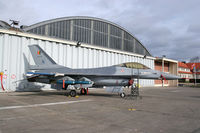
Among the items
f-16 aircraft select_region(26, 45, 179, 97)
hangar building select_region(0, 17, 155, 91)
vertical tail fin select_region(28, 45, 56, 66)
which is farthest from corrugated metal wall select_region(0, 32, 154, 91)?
f-16 aircraft select_region(26, 45, 179, 97)

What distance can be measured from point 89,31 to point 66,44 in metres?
5.74

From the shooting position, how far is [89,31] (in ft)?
76.8

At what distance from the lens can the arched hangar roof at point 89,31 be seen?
19.6 m

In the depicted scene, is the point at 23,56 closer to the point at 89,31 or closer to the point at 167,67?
the point at 89,31

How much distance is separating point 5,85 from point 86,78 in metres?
8.08

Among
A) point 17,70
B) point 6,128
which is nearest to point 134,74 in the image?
point 6,128

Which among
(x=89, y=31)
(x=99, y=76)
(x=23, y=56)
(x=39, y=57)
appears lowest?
(x=99, y=76)

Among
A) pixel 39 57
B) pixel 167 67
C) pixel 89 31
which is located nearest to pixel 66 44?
pixel 39 57

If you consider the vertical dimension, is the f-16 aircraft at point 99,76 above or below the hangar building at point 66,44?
below

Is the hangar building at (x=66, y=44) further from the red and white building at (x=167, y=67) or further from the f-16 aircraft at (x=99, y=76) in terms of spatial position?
the red and white building at (x=167, y=67)

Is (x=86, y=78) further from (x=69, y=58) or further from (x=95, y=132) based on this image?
(x=95, y=132)

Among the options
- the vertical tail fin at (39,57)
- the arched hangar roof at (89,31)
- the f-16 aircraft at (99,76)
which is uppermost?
the arched hangar roof at (89,31)

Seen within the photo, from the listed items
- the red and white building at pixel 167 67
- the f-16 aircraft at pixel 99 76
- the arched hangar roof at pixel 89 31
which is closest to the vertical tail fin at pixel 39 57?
the f-16 aircraft at pixel 99 76

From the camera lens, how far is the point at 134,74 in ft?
40.9
